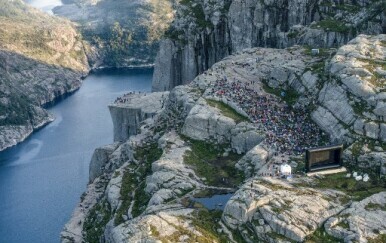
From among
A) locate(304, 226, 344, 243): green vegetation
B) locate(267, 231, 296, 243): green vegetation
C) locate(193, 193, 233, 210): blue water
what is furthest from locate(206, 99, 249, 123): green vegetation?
locate(304, 226, 344, 243): green vegetation

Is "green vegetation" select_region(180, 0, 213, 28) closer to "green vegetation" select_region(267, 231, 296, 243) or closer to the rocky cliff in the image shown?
the rocky cliff

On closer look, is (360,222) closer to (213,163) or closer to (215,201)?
(215,201)

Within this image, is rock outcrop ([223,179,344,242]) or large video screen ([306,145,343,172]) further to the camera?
large video screen ([306,145,343,172])

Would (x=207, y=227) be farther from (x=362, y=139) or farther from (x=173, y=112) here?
(x=173, y=112)

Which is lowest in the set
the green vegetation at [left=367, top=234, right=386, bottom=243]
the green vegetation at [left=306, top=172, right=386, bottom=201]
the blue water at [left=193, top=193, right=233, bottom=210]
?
the blue water at [left=193, top=193, right=233, bottom=210]

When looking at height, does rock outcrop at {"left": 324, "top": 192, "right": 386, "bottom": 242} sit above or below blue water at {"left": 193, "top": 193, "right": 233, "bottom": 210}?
above

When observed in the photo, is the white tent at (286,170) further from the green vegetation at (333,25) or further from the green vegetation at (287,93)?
the green vegetation at (333,25)

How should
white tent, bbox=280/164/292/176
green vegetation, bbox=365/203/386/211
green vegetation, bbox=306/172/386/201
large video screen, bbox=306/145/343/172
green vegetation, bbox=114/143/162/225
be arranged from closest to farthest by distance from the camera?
green vegetation, bbox=365/203/386/211
green vegetation, bbox=306/172/386/201
white tent, bbox=280/164/292/176
large video screen, bbox=306/145/343/172
green vegetation, bbox=114/143/162/225

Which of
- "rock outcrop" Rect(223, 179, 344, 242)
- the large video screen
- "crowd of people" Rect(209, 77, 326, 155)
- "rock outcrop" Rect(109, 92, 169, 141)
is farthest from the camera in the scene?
"rock outcrop" Rect(109, 92, 169, 141)
